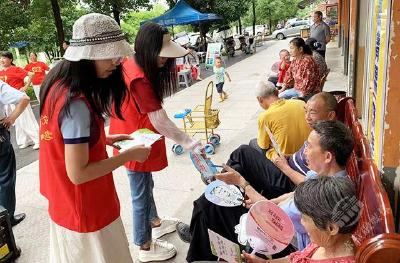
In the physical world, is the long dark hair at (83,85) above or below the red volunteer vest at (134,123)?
above

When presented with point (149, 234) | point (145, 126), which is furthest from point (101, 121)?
point (149, 234)

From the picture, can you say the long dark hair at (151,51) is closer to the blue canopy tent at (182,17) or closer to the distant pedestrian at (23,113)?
the distant pedestrian at (23,113)

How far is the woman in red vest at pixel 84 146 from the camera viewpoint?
1.72m

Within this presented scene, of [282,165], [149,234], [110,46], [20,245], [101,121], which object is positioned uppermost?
[110,46]

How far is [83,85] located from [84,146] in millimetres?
295

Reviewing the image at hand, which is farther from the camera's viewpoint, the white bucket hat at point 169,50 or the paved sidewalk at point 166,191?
the paved sidewalk at point 166,191

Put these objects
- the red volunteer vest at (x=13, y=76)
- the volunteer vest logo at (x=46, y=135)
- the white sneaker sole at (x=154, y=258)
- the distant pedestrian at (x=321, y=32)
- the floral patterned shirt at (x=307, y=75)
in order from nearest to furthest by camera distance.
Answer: the volunteer vest logo at (x=46, y=135), the white sneaker sole at (x=154, y=258), the floral patterned shirt at (x=307, y=75), the red volunteer vest at (x=13, y=76), the distant pedestrian at (x=321, y=32)

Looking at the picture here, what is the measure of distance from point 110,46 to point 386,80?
145cm

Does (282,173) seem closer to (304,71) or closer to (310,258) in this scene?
(310,258)

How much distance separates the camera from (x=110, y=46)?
174 cm

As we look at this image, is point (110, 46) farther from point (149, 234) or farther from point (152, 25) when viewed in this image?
point (149, 234)

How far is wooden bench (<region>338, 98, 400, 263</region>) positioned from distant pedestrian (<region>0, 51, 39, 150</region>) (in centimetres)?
583

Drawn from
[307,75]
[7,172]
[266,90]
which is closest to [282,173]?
[266,90]

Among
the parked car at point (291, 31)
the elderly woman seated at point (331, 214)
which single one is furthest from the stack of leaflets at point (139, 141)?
the parked car at point (291, 31)
